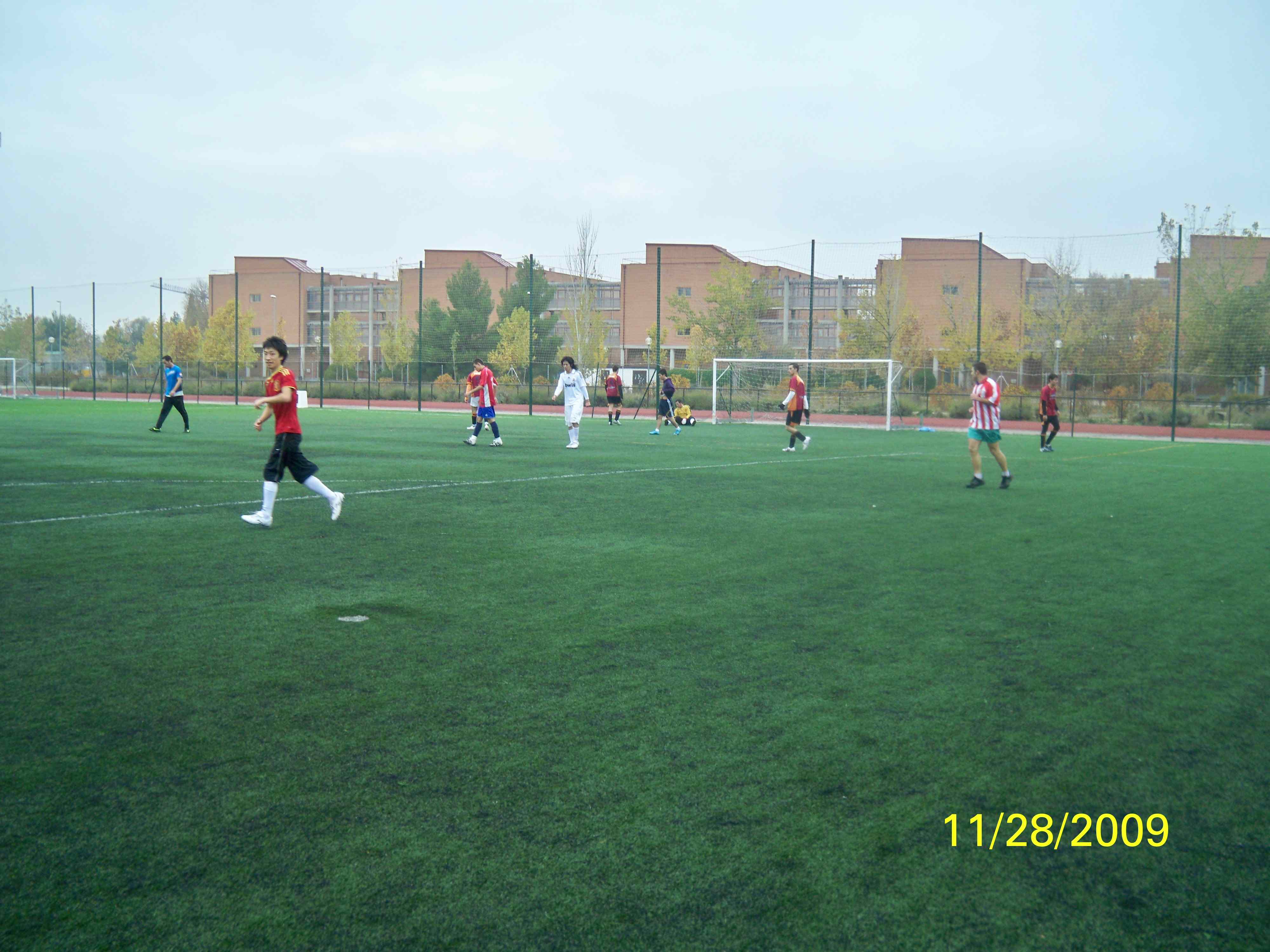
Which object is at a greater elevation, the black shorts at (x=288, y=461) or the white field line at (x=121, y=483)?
the black shorts at (x=288, y=461)

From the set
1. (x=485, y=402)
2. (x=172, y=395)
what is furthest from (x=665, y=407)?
(x=172, y=395)

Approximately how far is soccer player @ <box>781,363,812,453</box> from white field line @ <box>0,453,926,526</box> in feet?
4.63

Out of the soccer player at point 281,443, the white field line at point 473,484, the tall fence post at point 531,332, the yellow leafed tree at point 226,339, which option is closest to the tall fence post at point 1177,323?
the white field line at point 473,484

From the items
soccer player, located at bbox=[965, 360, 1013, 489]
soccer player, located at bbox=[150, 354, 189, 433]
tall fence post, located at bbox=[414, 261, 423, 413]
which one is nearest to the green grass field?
soccer player, located at bbox=[965, 360, 1013, 489]

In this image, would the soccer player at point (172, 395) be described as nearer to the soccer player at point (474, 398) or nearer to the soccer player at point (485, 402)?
the soccer player at point (474, 398)

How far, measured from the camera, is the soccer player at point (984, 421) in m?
14.2

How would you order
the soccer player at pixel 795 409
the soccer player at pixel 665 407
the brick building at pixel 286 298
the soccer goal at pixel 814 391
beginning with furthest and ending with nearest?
the brick building at pixel 286 298, the soccer goal at pixel 814 391, the soccer player at pixel 665 407, the soccer player at pixel 795 409

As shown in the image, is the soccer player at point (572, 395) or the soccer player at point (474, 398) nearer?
the soccer player at point (572, 395)

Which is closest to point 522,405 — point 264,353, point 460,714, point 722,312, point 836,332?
point 722,312

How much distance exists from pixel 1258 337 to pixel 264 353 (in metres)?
33.2

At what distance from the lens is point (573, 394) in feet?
71.6

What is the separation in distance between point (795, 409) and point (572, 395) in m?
4.63

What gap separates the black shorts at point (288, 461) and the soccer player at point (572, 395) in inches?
429

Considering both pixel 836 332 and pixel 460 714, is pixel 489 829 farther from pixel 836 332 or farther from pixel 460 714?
pixel 836 332
